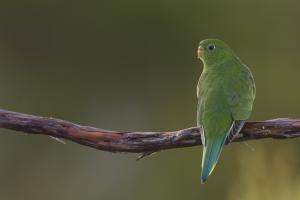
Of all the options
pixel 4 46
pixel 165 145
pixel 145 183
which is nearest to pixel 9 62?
pixel 4 46

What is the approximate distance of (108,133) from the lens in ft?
6.18

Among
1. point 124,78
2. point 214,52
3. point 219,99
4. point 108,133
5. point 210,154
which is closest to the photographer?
point 108,133

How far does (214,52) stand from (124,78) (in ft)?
7.01

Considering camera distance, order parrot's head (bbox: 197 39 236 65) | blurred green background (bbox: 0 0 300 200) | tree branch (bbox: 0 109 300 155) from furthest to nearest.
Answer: blurred green background (bbox: 0 0 300 200) < parrot's head (bbox: 197 39 236 65) < tree branch (bbox: 0 109 300 155)

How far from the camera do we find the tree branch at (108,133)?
1868 millimetres

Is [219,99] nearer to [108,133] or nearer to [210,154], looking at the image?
[210,154]

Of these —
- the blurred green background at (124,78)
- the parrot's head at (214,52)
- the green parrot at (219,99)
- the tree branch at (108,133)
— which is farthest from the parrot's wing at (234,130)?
the blurred green background at (124,78)

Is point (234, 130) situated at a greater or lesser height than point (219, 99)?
lesser

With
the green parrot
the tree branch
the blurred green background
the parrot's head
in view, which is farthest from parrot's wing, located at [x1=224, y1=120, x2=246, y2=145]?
the blurred green background

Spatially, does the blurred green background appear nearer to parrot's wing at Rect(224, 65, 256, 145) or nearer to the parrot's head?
the parrot's head

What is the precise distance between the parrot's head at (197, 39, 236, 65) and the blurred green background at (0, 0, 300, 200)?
5.75ft

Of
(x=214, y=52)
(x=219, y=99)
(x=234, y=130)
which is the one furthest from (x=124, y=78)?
(x=234, y=130)

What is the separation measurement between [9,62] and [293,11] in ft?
9.74

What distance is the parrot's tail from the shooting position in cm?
193
